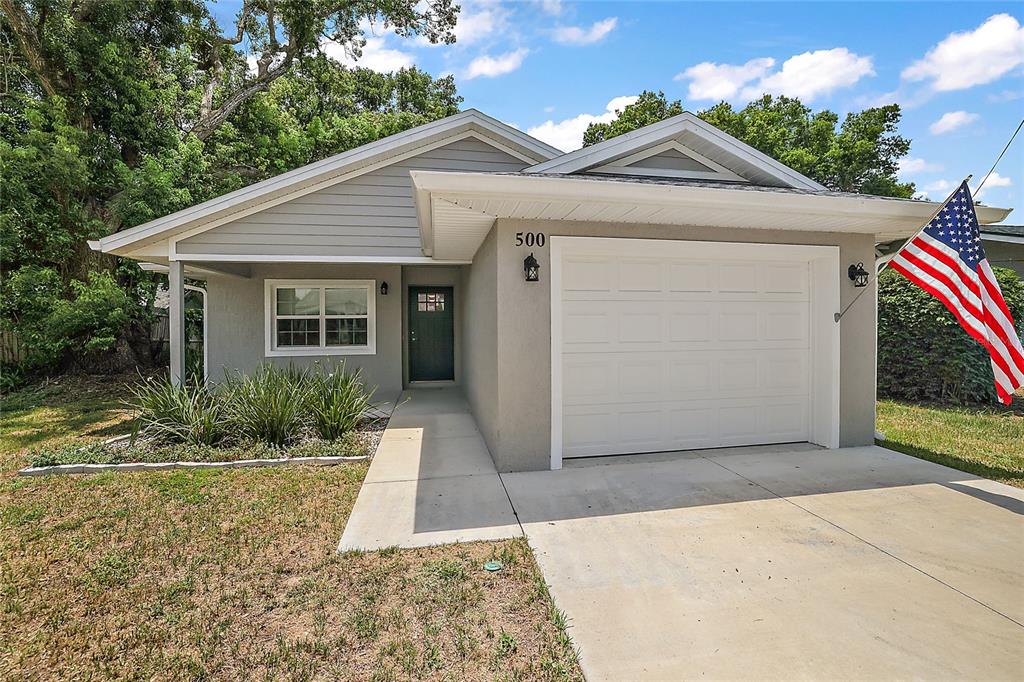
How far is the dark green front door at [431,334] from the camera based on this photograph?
11031mm

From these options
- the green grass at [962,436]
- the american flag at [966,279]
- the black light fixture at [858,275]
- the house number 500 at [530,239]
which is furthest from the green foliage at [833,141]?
the house number 500 at [530,239]

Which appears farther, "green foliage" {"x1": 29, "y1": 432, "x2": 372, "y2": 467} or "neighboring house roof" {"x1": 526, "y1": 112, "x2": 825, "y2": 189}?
"neighboring house roof" {"x1": 526, "y1": 112, "x2": 825, "y2": 189}

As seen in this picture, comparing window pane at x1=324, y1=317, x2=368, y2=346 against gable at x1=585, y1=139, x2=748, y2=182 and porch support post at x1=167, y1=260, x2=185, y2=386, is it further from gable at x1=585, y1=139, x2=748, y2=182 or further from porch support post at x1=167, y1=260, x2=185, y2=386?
gable at x1=585, y1=139, x2=748, y2=182

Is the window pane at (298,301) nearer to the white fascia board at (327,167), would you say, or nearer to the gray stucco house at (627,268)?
the gray stucco house at (627,268)

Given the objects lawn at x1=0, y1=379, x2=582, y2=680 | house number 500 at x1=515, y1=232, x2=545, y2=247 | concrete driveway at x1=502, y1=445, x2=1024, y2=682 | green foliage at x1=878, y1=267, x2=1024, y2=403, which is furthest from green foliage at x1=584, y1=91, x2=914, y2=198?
lawn at x1=0, y1=379, x2=582, y2=680

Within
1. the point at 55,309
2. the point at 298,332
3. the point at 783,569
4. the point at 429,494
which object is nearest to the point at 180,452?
the point at 429,494

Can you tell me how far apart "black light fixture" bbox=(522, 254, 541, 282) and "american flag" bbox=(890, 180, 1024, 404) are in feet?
11.1

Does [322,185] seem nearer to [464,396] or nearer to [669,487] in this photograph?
[464,396]

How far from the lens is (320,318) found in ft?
31.7

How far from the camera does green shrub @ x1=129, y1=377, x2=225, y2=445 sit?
5.85 meters

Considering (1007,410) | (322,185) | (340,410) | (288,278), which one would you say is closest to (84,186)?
(288,278)

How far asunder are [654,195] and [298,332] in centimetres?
777

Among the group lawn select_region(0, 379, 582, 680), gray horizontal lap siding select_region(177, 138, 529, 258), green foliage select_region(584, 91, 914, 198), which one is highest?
green foliage select_region(584, 91, 914, 198)

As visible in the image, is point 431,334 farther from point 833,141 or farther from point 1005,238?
point 833,141
